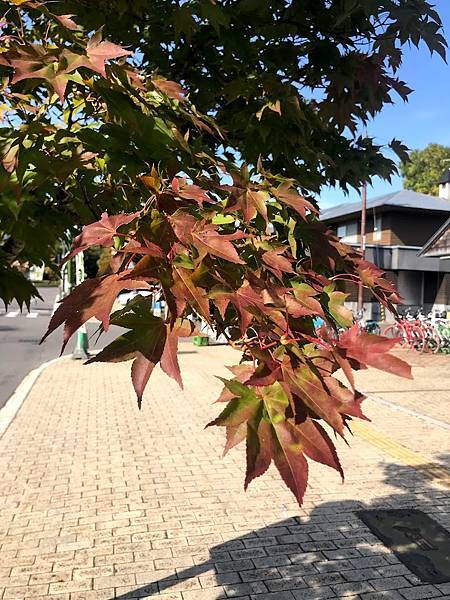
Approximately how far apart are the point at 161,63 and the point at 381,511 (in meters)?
3.89

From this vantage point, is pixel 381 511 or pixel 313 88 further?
pixel 381 511

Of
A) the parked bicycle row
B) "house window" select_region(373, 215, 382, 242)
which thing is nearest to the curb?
the parked bicycle row

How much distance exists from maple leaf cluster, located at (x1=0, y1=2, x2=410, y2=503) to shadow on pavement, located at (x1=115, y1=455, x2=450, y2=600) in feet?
8.70

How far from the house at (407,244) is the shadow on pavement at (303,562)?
2193cm

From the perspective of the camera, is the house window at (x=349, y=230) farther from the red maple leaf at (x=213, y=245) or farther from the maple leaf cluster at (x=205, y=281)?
the red maple leaf at (x=213, y=245)

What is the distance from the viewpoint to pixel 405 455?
6.30 m

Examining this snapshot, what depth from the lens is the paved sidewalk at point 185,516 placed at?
11.7 feet

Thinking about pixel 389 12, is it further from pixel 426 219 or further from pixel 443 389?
pixel 426 219

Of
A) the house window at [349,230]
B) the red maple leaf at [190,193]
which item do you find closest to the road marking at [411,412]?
the red maple leaf at [190,193]

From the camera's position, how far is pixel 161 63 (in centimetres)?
251

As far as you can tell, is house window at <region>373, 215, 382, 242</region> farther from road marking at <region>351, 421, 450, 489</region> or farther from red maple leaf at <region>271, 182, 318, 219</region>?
red maple leaf at <region>271, 182, 318, 219</region>

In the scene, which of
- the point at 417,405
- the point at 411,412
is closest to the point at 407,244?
the point at 417,405

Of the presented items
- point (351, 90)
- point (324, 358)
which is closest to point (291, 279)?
point (324, 358)

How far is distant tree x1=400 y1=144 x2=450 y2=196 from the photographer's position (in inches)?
2140
